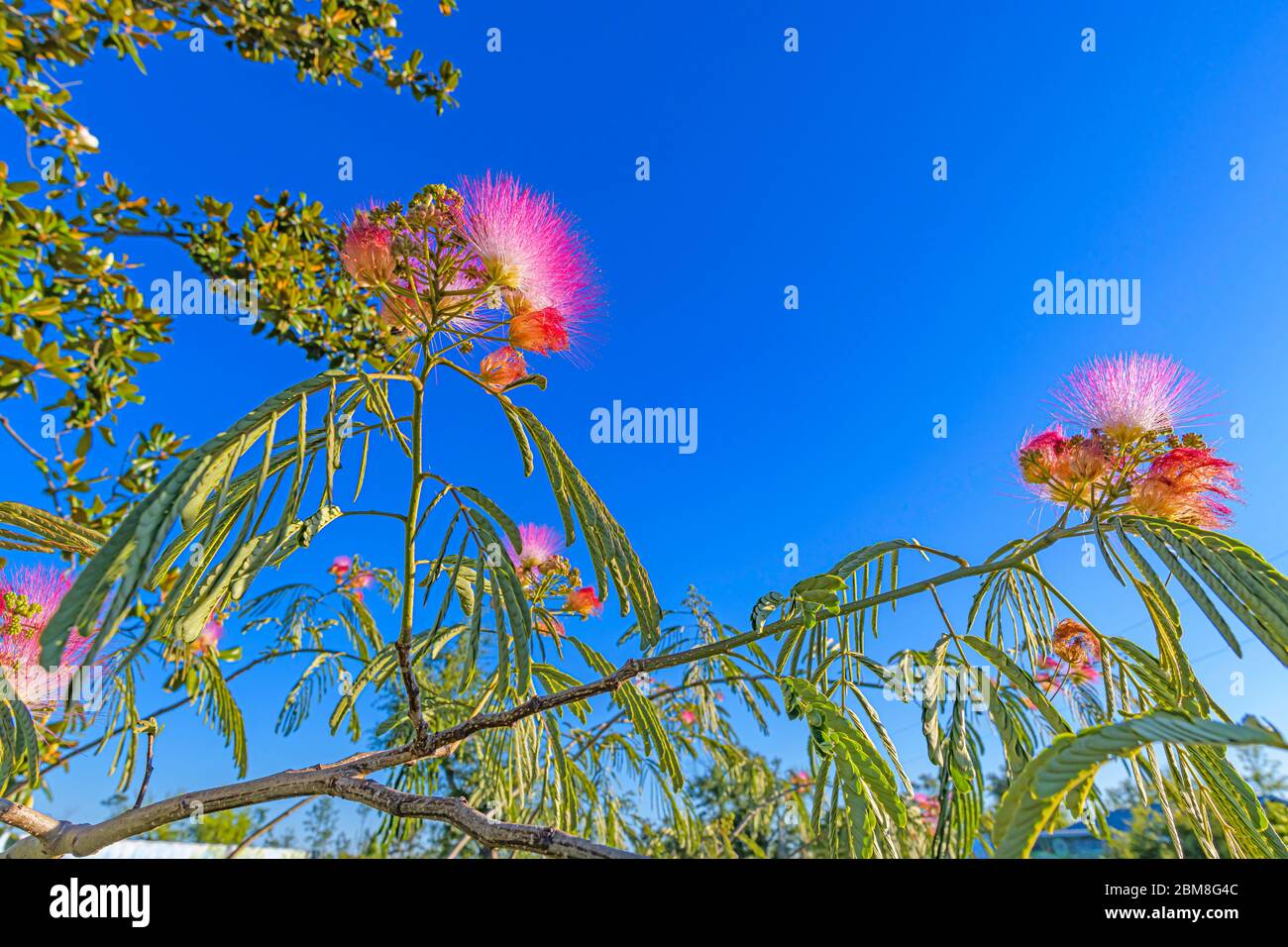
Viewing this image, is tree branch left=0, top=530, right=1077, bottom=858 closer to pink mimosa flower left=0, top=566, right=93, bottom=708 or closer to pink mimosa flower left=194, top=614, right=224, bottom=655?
pink mimosa flower left=0, top=566, right=93, bottom=708

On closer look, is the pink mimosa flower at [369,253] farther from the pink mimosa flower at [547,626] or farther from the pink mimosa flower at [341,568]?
the pink mimosa flower at [341,568]

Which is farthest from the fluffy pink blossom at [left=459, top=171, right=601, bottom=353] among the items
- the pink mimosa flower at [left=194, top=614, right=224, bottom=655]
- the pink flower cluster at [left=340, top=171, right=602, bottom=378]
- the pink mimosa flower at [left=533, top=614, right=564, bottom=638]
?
the pink mimosa flower at [left=194, top=614, right=224, bottom=655]

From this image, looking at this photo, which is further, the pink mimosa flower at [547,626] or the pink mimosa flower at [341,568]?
the pink mimosa flower at [341,568]

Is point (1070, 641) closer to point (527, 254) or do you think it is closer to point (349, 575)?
point (527, 254)

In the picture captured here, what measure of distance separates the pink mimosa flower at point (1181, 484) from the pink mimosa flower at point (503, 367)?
960mm

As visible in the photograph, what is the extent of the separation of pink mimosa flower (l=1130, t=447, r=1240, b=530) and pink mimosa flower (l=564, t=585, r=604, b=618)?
3.73 feet

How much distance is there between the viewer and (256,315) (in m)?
1.53

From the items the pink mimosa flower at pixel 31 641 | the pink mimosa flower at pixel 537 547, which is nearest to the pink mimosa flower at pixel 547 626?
the pink mimosa flower at pixel 537 547

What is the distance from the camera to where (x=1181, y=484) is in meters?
1.10

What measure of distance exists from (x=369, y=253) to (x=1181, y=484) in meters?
1.24

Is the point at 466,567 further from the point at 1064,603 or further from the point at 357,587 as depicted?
the point at 357,587

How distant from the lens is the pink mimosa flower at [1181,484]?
1.09 m
